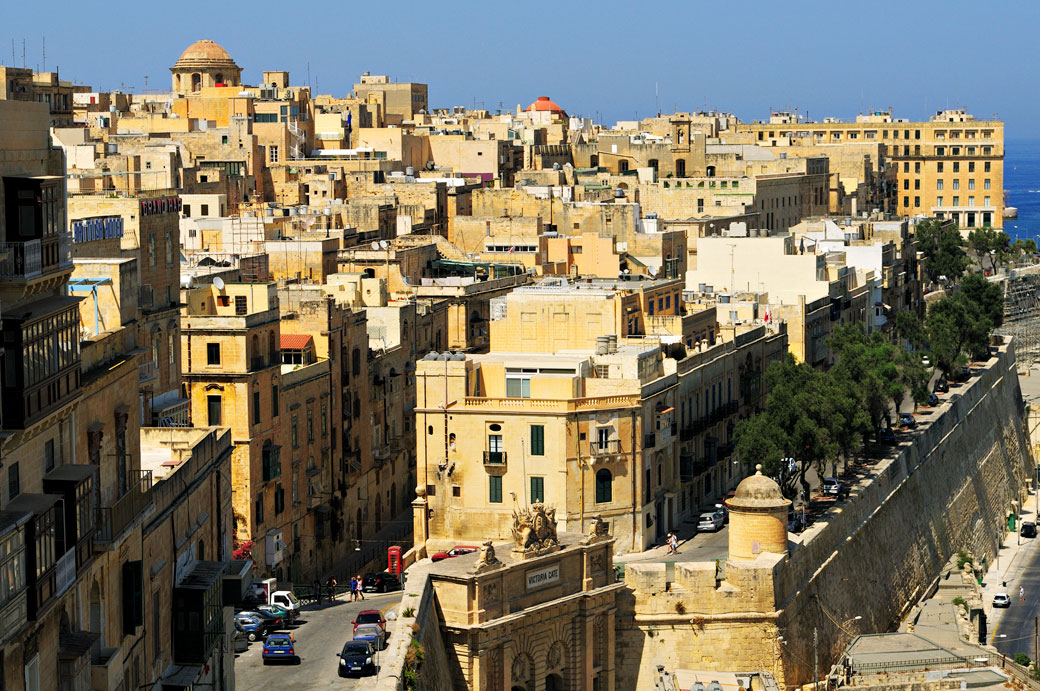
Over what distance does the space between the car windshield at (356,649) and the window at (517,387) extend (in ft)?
47.8

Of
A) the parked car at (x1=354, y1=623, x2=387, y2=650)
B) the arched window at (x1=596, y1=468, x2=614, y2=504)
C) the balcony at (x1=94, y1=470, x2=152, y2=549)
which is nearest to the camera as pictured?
the balcony at (x1=94, y1=470, x2=152, y2=549)

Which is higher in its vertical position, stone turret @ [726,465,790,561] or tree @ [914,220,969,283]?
tree @ [914,220,969,283]

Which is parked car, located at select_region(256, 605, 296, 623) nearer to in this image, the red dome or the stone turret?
the stone turret

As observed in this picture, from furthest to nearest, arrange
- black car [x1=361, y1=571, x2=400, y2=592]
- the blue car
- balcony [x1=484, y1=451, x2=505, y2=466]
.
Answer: balcony [x1=484, y1=451, x2=505, y2=466]
black car [x1=361, y1=571, x2=400, y2=592]
the blue car

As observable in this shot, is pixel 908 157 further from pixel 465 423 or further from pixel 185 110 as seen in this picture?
pixel 465 423

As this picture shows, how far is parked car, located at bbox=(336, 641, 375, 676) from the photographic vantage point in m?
35.9

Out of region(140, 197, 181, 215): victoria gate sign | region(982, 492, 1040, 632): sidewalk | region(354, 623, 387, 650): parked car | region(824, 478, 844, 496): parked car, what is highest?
region(140, 197, 181, 215): victoria gate sign

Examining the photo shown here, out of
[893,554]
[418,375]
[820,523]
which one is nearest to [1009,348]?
[893,554]

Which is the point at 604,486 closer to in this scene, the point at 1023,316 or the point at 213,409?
the point at 213,409

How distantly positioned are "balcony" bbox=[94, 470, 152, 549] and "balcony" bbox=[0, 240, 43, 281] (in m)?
3.65

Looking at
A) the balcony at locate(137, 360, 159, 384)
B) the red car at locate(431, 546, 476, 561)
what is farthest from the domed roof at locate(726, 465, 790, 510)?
the balcony at locate(137, 360, 159, 384)

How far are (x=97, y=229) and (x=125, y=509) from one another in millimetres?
17340

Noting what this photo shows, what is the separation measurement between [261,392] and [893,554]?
18.8 metres

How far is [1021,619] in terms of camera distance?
61.6m
